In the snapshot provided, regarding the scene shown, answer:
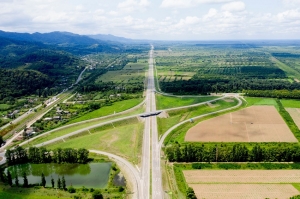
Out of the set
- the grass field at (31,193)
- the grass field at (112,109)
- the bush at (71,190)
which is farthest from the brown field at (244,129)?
the grass field at (31,193)

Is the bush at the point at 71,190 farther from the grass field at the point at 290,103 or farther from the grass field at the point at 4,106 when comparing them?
the grass field at the point at 290,103

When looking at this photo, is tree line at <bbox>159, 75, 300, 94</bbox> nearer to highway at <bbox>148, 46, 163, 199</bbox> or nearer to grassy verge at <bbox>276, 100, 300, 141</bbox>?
grassy verge at <bbox>276, 100, 300, 141</bbox>

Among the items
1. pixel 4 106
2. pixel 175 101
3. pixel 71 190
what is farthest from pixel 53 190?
pixel 4 106

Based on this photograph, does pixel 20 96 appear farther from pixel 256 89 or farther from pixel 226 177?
pixel 256 89

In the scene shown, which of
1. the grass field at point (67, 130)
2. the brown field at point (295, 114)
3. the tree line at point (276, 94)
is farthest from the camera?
the tree line at point (276, 94)

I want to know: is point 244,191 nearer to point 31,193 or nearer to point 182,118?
Result: point 31,193

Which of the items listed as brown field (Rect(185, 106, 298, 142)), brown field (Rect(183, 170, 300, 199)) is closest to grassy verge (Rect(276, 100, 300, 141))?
brown field (Rect(185, 106, 298, 142))
